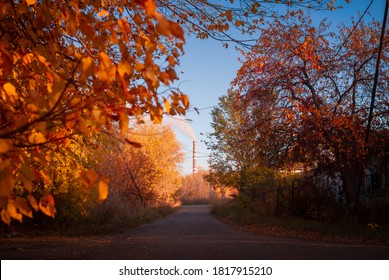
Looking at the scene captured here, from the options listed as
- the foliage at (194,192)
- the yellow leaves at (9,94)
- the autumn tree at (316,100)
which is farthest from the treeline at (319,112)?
the foliage at (194,192)

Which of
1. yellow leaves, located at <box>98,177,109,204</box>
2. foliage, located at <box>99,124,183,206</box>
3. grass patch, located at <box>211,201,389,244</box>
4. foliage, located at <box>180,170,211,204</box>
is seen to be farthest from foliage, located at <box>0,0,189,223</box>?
foliage, located at <box>180,170,211,204</box>

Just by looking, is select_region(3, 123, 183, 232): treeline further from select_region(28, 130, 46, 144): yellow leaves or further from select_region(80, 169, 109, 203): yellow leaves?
select_region(28, 130, 46, 144): yellow leaves

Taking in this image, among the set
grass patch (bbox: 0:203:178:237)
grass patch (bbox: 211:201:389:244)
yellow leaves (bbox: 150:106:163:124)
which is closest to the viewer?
yellow leaves (bbox: 150:106:163:124)

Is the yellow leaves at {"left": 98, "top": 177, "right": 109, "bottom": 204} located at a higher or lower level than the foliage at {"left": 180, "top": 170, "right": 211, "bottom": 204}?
higher

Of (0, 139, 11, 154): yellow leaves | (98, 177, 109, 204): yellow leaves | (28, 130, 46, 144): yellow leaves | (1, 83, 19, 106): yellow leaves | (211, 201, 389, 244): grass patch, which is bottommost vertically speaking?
(211, 201, 389, 244): grass patch

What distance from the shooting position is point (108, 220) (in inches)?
663

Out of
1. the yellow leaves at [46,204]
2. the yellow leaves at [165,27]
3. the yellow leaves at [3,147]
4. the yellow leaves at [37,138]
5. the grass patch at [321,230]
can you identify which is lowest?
the grass patch at [321,230]

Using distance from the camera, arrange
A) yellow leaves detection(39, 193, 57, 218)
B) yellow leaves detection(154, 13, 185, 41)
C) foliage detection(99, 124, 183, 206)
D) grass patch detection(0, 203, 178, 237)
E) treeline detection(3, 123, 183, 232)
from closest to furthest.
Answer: yellow leaves detection(154, 13, 185, 41) < yellow leaves detection(39, 193, 57, 218) < treeline detection(3, 123, 183, 232) < grass patch detection(0, 203, 178, 237) < foliage detection(99, 124, 183, 206)

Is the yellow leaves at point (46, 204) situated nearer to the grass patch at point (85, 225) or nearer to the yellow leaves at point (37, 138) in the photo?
the yellow leaves at point (37, 138)

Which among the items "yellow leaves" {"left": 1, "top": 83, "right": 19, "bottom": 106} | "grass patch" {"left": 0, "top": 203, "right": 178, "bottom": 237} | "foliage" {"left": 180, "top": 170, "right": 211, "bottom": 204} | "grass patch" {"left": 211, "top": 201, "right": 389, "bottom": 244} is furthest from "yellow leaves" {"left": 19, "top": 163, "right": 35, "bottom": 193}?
"foliage" {"left": 180, "top": 170, "right": 211, "bottom": 204}

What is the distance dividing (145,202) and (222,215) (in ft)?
18.3

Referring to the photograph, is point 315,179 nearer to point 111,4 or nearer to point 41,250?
point 41,250

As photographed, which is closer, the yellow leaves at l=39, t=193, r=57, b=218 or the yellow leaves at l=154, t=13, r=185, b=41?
the yellow leaves at l=154, t=13, r=185, b=41

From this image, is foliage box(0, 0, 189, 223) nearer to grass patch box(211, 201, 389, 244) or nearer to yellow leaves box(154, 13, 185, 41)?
yellow leaves box(154, 13, 185, 41)
